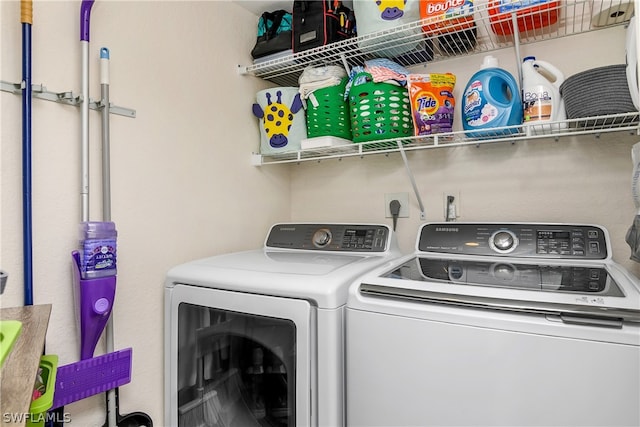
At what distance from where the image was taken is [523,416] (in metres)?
0.90

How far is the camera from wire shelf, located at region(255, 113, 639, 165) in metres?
1.33

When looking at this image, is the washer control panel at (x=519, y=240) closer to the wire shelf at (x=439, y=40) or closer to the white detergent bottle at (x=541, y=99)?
the white detergent bottle at (x=541, y=99)

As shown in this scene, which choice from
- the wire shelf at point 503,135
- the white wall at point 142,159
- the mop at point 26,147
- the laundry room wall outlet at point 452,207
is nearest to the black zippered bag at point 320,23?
the white wall at point 142,159

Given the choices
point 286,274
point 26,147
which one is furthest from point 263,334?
point 26,147

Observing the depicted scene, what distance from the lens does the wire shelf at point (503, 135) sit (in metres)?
1.33

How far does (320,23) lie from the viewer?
169 cm

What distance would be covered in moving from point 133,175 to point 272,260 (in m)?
0.64

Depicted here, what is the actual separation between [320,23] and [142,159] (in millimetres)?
977

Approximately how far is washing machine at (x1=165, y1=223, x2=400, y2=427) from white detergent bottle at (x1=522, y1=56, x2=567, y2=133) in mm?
714

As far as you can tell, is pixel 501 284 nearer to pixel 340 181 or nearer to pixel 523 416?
pixel 523 416

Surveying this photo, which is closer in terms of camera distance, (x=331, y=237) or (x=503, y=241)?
(x=503, y=241)

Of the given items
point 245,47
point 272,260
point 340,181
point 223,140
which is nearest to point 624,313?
point 272,260

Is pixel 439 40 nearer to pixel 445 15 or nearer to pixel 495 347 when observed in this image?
pixel 445 15

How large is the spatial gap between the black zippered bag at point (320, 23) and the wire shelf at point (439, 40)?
45mm
